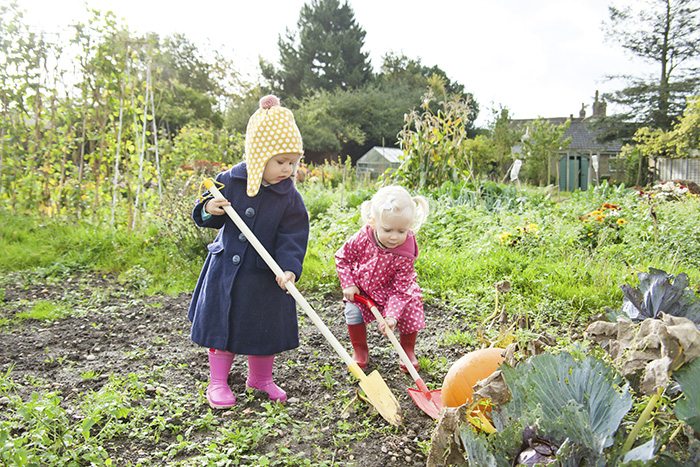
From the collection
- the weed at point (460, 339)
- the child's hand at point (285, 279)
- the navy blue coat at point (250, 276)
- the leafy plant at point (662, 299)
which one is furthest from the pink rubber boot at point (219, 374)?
the leafy plant at point (662, 299)

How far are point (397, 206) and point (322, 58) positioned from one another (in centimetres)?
3559

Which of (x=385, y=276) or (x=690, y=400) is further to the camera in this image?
(x=385, y=276)

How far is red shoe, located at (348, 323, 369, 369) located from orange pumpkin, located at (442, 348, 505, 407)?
0.77 m

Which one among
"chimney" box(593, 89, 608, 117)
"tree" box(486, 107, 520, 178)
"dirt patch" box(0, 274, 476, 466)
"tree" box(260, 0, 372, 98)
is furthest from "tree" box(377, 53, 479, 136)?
"dirt patch" box(0, 274, 476, 466)

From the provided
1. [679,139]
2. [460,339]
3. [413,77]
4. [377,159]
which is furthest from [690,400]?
[413,77]

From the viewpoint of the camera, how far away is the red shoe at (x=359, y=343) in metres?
3.12

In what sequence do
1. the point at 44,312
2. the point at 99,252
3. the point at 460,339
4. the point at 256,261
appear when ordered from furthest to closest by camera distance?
the point at 99,252 → the point at 44,312 → the point at 460,339 → the point at 256,261

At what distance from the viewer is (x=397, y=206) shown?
281 centimetres

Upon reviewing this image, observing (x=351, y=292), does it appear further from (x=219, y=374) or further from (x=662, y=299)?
(x=662, y=299)

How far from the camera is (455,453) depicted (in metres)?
1.80

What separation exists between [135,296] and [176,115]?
62.9 feet

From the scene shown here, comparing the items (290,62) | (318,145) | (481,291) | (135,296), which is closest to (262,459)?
(481,291)

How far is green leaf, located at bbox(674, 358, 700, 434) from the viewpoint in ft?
4.32

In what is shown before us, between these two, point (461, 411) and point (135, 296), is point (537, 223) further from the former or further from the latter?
point (461, 411)
